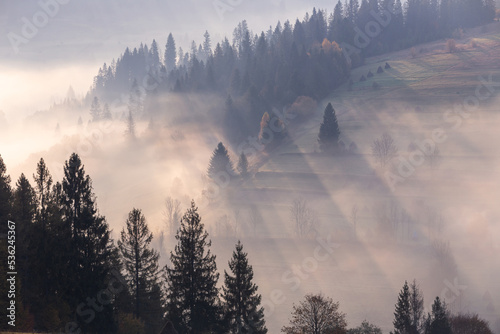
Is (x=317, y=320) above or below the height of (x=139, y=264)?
below

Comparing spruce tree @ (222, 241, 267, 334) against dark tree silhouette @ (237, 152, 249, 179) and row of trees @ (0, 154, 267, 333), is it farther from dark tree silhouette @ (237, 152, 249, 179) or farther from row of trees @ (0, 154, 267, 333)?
dark tree silhouette @ (237, 152, 249, 179)

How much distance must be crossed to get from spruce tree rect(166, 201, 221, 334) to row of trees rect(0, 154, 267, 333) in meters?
0.08

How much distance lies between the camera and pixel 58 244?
3797 centimetres

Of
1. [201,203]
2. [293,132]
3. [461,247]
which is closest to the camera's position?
[461,247]

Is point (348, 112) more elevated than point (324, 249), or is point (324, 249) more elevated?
point (348, 112)

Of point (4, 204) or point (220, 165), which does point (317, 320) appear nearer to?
point (4, 204)

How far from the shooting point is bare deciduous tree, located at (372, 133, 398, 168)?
13662 cm

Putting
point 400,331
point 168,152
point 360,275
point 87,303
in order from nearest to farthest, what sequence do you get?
point 87,303 → point 400,331 → point 360,275 → point 168,152

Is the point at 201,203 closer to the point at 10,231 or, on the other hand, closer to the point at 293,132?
the point at 293,132

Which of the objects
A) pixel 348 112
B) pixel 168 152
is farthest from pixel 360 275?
pixel 168 152

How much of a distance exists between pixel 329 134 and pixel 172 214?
49.7 m

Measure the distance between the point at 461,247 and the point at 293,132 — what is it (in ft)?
236

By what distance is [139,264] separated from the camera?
4275 centimetres

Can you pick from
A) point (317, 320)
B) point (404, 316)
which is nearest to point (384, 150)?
point (404, 316)
